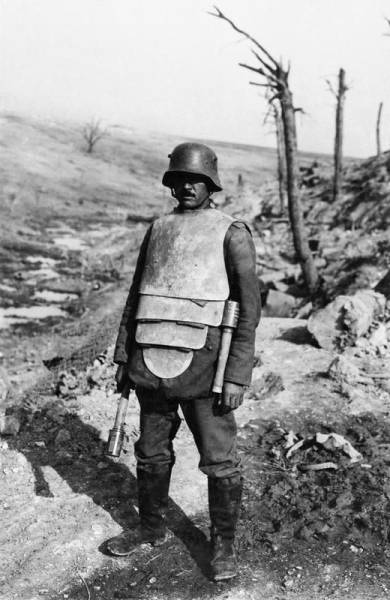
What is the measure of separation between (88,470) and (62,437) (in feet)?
1.74

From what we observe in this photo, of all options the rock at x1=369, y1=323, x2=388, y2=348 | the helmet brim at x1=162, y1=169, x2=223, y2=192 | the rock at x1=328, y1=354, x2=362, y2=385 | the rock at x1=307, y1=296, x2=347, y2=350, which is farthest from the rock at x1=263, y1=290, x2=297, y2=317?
the helmet brim at x1=162, y1=169, x2=223, y2=192

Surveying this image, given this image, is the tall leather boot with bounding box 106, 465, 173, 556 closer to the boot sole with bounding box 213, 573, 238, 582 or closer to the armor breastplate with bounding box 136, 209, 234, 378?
the boot sole with bounding box 213, 573, 238, 582

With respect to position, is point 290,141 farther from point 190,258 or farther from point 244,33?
point 190,258

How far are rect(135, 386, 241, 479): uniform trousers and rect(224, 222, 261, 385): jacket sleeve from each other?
0.24 meters

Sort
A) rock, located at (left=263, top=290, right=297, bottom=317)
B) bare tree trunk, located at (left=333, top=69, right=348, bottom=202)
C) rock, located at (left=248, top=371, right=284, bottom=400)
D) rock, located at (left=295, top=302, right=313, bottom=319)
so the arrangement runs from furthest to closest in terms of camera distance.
→ bare tree trunk, located at (left=333, top=69, right=348, bottom=202), rock, located at (left=263, top=290, right=297, bottom=317), rock, located at (left=295, top=302, right=313, bottom=319), rock, located at (left=248, top=371, right=284, bottom=400)

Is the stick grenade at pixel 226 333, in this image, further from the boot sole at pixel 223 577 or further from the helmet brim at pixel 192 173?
the boot sole at pixel 223 577

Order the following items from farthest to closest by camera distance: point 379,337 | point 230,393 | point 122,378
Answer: point 379,337 < point 122,378 < point 230,393

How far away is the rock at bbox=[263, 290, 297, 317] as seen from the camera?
1034 centimetres

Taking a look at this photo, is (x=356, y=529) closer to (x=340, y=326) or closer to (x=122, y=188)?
(x=340, y=326)

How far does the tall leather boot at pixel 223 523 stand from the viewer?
120 inches

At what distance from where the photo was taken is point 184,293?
299cm

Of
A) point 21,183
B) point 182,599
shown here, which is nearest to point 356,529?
point 182,599

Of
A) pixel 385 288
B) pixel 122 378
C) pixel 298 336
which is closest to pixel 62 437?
pixel 122 378

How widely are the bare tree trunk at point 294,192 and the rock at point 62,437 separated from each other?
7622 mm
